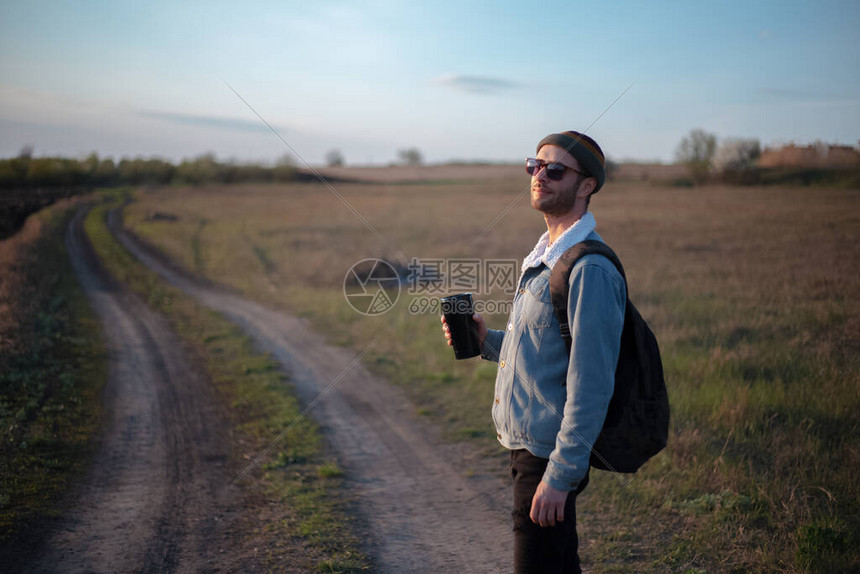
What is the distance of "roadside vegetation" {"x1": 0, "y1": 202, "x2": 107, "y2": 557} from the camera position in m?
4.34

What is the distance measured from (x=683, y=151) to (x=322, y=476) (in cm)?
2831

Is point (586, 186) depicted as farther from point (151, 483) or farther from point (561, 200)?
point (151, 483)

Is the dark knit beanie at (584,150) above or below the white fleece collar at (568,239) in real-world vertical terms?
above

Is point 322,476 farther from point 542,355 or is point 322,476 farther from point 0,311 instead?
point 0,311

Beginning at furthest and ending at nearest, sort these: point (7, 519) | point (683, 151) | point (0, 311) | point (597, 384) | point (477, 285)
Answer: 1. point (683, 151)
2. point (477, 285)
3. point (0, 311)
4. point (7, 519)
5. point (597, 384)

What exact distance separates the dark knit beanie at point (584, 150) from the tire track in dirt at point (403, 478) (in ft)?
9.29

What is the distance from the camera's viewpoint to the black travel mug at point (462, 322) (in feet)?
9.40

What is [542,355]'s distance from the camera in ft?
7.20

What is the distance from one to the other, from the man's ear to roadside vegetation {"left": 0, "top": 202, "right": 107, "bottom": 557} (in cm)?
429

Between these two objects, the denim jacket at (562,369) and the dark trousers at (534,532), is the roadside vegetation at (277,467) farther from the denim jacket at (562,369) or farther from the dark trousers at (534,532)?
the denim jacket at (562,369)

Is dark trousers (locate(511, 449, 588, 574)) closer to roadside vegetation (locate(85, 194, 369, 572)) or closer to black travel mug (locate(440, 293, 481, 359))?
black travel mug (locate(440, 293, 481, 359))

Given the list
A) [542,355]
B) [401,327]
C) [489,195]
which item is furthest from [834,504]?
[489,195]

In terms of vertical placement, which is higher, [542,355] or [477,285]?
[542,355]

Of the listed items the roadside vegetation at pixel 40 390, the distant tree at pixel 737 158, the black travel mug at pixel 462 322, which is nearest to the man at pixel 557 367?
the black travel mug at pixel 462 322
